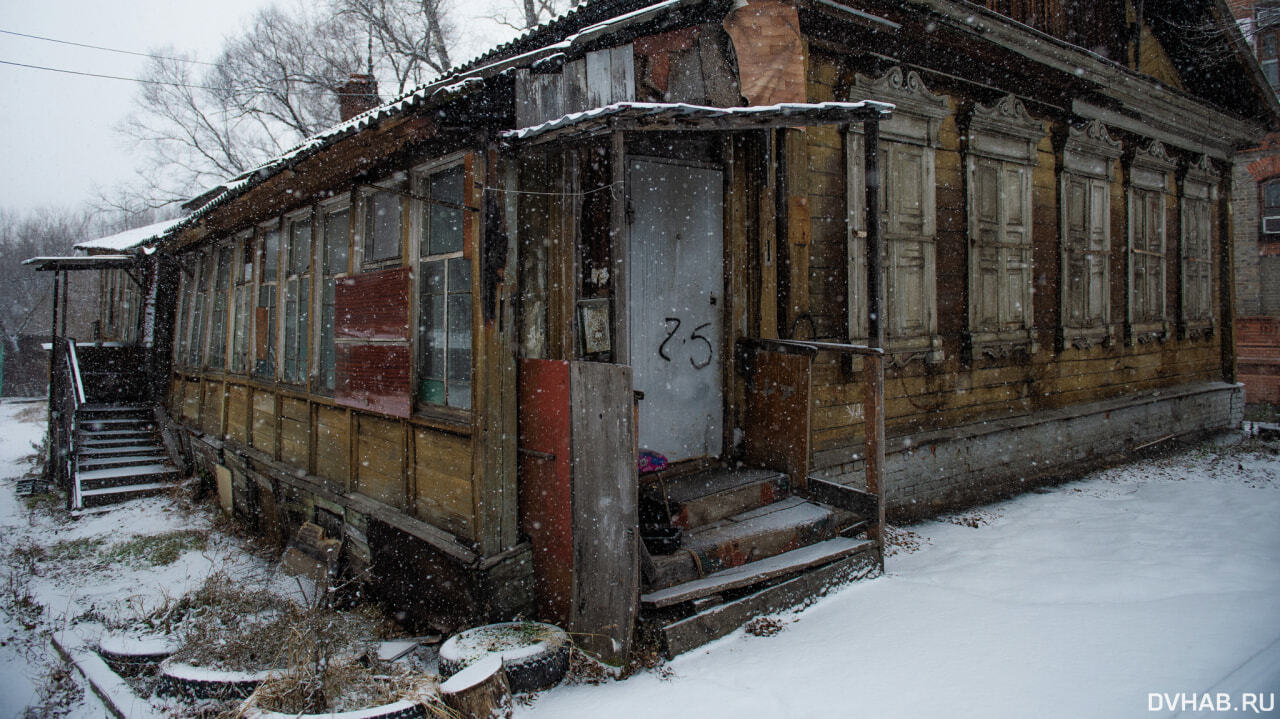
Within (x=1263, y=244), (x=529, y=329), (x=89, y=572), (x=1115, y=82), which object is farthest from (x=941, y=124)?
(x=1263, y=244)

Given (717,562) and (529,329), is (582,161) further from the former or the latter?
(717,562)

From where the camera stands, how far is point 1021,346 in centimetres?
788

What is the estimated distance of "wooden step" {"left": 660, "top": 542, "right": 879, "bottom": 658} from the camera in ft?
13.0

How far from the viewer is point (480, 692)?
3.41m

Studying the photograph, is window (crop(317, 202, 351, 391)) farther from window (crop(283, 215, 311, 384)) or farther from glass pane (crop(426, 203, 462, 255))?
glass pane (crop(426, 203, 462, 255))

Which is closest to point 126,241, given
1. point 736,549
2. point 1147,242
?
point 736,549

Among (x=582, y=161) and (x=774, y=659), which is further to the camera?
(x=582, y=161)

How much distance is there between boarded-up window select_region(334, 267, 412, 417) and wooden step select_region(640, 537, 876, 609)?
92.1 inches

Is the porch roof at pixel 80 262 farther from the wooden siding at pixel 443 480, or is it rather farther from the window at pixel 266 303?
the wooden siding at pixel 443 480

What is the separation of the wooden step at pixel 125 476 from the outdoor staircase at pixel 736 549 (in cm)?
876

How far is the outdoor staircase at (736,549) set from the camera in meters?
4.10

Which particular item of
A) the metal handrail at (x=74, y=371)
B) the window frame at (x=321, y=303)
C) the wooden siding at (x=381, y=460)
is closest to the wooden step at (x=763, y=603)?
the wooden siding at (x=381, y=460)

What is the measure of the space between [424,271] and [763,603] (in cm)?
327

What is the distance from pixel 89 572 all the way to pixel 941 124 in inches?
373
